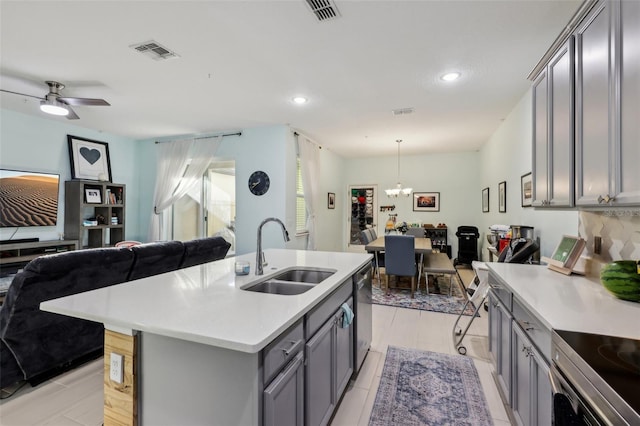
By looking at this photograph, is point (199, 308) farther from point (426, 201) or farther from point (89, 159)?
point (426, 201)

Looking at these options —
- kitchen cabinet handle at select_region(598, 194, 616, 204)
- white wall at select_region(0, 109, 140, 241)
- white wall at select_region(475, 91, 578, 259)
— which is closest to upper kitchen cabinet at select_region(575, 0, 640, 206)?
kitchen cabinet handle at select_region(598, 194, 616, 204)

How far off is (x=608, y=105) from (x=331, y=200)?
5.81 m

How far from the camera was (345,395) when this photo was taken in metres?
2.12

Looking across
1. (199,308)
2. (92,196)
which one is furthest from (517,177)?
(92,196)

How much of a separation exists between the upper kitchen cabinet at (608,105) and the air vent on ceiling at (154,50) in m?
2.96

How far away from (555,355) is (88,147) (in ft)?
20.9

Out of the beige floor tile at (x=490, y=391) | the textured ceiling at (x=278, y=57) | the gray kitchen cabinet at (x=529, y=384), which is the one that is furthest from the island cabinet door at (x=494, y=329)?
the textured ceiling at (x=278, y=57)

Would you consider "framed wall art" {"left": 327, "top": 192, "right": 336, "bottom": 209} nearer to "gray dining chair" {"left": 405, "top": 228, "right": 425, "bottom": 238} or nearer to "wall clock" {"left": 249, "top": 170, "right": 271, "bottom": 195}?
"gray dining chair" {"left": 405, "top": 228, "right": 425, "bottom": 238}

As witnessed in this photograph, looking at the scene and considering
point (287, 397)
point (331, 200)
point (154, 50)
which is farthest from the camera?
point (331, 200)

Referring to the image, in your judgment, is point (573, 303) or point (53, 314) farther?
point (53, 314)

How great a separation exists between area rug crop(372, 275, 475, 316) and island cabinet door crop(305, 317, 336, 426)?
8.24 feet

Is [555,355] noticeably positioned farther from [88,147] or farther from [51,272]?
[88,147]

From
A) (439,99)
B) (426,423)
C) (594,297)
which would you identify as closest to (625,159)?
(594,297)

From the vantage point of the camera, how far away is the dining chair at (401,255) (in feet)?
13.7
